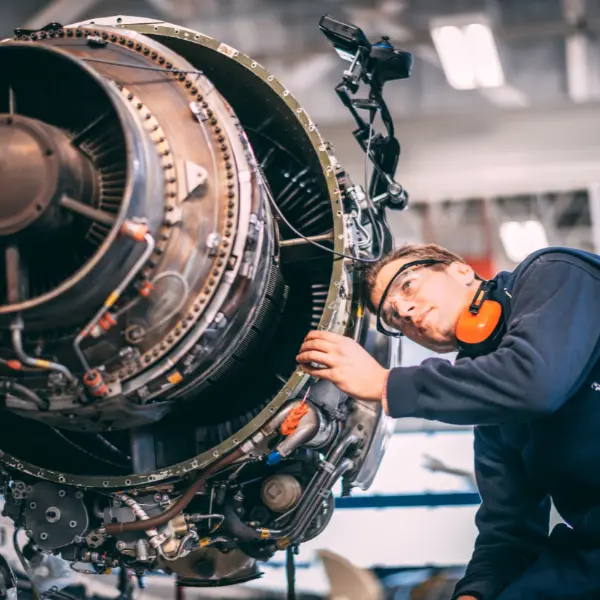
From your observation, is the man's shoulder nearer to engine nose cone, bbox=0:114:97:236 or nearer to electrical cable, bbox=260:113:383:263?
electrical cable, bbox=260:113:383:263

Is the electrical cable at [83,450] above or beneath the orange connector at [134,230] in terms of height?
beneath

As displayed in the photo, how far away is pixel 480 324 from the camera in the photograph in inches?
106

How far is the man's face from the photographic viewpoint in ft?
9.14

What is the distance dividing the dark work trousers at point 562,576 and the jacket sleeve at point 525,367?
63 cm

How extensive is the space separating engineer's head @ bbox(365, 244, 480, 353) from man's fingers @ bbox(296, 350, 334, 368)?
0.30m

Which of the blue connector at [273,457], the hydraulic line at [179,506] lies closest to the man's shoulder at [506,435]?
the blue connector at [273,457]

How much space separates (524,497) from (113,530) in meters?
1.34

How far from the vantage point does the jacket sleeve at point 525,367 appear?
7.70 ft

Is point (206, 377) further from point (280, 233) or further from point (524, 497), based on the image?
point (524, 497)

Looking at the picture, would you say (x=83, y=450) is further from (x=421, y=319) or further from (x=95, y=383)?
(x=421, y=319)

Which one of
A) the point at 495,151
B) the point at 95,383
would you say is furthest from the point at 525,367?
the point at 495,151

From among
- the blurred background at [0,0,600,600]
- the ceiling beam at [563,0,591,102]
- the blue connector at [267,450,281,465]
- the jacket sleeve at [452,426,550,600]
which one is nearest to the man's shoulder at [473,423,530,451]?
the jacket sleeve at [452,426,550,600]

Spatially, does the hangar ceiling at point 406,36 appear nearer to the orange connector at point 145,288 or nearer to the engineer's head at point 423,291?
the engineer's head at point 423,291

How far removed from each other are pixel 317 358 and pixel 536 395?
2.16 feet
